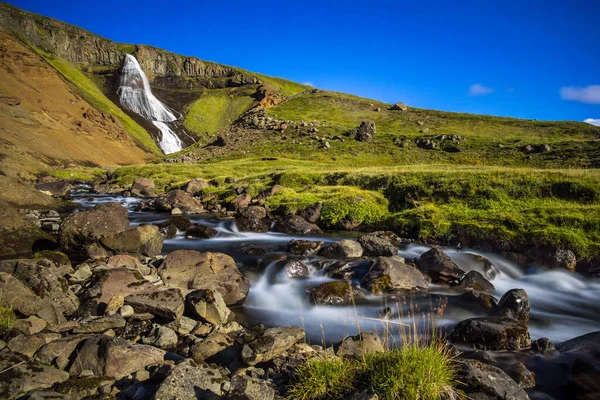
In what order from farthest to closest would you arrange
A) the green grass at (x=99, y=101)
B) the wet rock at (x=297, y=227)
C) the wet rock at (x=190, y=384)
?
the green grass at (x=99, y=101) → the wet rock at (x=297, y=227) → the wet rock at (x=190, y=384)

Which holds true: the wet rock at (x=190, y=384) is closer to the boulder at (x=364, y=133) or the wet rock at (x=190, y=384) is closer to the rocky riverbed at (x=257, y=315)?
the rocky riverbed at (x=257, y=315)

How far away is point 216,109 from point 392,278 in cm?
14950

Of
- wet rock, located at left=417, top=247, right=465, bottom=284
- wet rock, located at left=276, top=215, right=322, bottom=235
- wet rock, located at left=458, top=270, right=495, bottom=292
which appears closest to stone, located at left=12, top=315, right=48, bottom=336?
wet rock, located at left=417, top=247, right=465, bottom=284

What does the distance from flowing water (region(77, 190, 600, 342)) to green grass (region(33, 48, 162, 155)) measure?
101m

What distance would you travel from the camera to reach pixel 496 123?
3472 inches

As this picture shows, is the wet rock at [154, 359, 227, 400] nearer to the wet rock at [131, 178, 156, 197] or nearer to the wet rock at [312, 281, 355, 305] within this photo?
the wet rock at [312, 281, 355, 305]

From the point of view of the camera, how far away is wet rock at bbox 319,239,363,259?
1606 centimetres

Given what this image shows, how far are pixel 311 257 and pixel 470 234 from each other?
8.38 m

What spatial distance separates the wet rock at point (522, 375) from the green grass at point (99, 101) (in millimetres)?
110080

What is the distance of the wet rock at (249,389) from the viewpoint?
225 inches

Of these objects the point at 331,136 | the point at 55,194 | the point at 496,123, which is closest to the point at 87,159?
the point at 55,194

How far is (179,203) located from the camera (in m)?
29.7

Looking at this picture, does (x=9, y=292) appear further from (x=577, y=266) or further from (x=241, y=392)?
(x=577, y=266)

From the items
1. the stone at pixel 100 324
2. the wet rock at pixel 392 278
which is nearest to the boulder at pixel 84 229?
the stone at pixel 100 324
